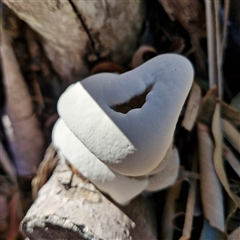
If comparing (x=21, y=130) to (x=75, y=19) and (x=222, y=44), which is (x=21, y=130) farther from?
(x=222, y=44)

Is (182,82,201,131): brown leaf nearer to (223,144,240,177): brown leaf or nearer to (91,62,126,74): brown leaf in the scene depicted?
(223,144,240,177): brown leaf

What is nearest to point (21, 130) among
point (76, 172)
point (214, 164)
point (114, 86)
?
point (76, 172)

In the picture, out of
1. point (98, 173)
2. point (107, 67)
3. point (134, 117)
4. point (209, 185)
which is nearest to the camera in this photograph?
point (134, 117)

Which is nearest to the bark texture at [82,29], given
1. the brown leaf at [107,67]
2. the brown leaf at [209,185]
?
the brown leaf at [107,67]

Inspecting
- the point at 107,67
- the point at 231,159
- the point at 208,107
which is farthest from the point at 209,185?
the point at 107,67

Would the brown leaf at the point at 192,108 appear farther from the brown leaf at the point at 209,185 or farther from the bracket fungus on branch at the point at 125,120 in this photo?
the bracket fungus on branch at the point at 125,120

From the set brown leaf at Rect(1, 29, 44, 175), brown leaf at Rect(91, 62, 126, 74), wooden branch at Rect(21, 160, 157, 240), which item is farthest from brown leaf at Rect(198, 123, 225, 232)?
brown leaf at Rect(1, 29, 44, 175)

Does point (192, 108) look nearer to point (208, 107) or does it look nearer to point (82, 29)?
point (208, 107)
